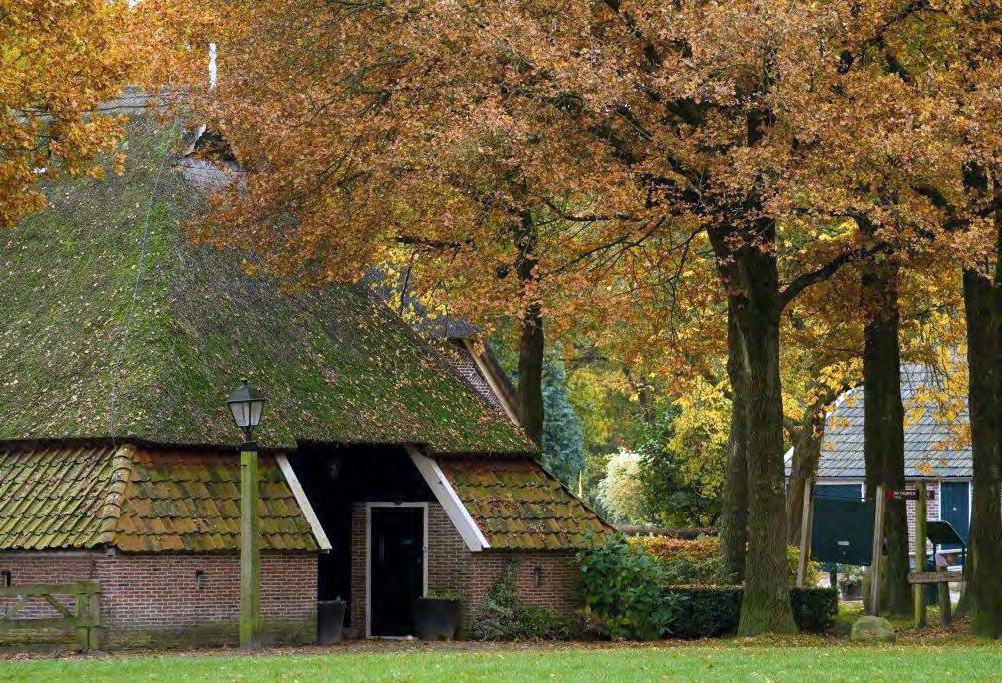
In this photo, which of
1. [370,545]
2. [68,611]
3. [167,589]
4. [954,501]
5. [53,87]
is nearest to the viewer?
[53,87]

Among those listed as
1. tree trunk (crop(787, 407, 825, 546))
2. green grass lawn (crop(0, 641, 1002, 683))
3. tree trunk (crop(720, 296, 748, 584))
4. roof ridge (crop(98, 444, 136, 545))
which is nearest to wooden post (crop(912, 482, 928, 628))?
tree trunk (crop(720, 296, 748, 584))

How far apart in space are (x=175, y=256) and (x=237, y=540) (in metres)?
5.63

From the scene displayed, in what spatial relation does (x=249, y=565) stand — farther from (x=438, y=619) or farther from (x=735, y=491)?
(x=735, y=491)

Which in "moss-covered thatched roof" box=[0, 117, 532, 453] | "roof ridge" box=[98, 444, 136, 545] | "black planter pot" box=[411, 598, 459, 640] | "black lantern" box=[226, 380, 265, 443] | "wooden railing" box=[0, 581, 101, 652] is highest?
"moss-covered thatched roof" box=[0, 117, 532, 453]

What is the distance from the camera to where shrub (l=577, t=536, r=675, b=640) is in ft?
85.4

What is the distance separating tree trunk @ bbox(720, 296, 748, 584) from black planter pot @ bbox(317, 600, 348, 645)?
721cm

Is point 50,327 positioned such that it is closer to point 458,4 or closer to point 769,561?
point 458,4

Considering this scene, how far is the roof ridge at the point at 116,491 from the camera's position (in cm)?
2230

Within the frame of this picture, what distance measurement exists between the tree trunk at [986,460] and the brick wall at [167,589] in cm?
1045

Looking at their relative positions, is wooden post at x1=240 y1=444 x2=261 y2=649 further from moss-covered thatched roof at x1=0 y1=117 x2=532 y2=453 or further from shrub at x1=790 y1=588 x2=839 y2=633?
shrub at x1=790 y1=588 x2=839 y2=633

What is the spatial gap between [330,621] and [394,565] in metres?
2.60

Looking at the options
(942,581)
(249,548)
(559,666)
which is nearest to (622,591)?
(942,581)

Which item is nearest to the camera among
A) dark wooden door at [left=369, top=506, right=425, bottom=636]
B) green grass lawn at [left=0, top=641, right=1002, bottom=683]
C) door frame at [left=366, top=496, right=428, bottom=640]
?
green grass lawn at [left=0, top=641, right=1002, bottom=683]

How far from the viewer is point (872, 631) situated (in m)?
23.5
